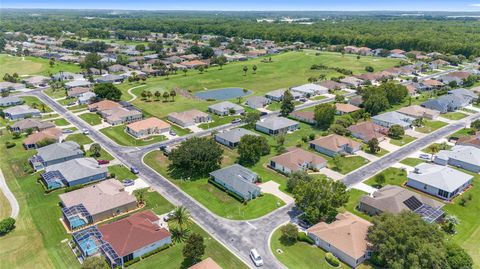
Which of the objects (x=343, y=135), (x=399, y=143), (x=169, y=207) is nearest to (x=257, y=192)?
(x=169, y=207)

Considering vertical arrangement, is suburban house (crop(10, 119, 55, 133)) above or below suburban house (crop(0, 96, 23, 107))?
above

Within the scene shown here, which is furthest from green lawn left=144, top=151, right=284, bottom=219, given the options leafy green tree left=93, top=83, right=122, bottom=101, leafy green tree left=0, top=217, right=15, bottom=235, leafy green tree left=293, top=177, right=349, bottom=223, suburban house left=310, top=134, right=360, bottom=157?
leafy green tree left=93, top=83, right=122, bottom=101

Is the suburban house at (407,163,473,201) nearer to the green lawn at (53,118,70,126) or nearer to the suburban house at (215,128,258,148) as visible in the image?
the suburban house at (215,128,258,148)

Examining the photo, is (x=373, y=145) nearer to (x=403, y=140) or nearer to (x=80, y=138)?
(x=403, y=140)

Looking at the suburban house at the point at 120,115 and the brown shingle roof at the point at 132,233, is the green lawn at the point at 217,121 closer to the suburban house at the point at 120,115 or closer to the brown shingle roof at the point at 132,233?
the suburban house at the point at 120,115

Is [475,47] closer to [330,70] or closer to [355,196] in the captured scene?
[330,70]

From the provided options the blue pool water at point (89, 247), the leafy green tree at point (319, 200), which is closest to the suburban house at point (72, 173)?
the blue pool water at point (89, 247)
